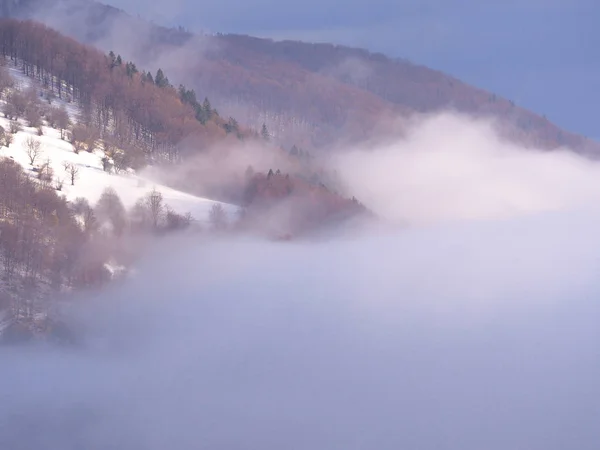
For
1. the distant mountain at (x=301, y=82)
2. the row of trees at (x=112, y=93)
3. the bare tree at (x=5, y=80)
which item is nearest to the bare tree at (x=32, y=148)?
the bare tree at (x=5, y=80)

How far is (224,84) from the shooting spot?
453ft

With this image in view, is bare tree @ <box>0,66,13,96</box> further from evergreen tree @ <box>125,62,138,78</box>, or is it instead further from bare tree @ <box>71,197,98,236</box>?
bare tree @ <box>71,197,98,236</box>

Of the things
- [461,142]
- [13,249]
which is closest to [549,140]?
[461,142]

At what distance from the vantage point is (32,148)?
5134cm

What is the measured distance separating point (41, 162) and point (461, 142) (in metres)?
119

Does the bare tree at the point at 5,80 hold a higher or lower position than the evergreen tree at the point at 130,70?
lower

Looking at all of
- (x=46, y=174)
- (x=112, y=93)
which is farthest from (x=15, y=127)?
(x=112, y=93)

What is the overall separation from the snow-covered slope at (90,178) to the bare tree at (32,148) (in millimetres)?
216

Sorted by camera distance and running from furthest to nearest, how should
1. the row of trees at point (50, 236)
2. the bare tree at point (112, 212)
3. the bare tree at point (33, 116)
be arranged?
1. the bare tree at point (33, 116)
2. the bare tree at point (112, 212)
3. the row of trees at point (50, 236)

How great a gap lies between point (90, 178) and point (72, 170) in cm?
209

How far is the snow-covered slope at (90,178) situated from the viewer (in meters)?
50.8

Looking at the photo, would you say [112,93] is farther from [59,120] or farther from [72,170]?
[72,170]

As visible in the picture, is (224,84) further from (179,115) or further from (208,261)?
(208,261)

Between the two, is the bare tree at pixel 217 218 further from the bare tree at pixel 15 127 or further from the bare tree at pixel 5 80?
the bare tree at pixel 5 80
